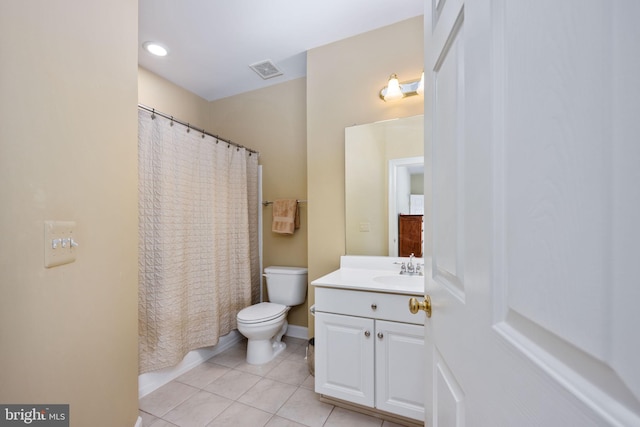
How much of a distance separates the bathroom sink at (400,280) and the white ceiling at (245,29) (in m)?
1.80

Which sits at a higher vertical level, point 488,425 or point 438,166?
point 438,166

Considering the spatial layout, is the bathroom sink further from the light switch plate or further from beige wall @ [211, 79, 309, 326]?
the light switch plate

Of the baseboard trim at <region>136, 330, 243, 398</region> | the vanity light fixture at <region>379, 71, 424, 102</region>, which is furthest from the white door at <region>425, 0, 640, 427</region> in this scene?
the baseboard trim at <region>136, 330, 243, 398</region>

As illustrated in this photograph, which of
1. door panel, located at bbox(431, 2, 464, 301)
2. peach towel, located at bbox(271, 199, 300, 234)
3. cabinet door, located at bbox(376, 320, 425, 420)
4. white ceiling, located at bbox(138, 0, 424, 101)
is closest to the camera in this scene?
door panel, located at bbox(431, 2, 464, 301)

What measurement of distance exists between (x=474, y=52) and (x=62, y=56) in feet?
3.88

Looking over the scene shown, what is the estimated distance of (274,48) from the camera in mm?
2139

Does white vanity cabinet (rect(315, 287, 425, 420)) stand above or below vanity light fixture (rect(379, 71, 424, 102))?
below

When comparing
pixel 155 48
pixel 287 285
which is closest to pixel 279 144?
pixel 155 48

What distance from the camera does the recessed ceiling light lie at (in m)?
2.04

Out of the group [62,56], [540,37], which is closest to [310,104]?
[62,56]

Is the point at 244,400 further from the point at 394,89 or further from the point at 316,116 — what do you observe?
the point at 394,89

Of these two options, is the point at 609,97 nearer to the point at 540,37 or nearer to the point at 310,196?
the point at 540,37

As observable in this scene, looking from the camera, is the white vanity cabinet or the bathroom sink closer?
the white vanity cabinet

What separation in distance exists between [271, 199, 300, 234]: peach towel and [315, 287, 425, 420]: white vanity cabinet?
104 cm
